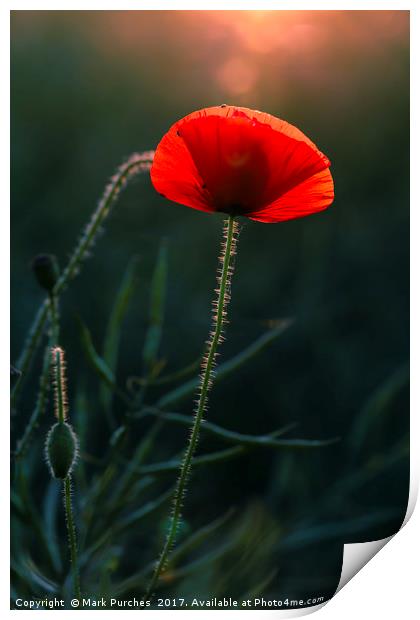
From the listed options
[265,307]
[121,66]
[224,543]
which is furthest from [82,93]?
[224,543]

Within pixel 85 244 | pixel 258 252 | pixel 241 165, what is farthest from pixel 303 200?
pixel 258 252

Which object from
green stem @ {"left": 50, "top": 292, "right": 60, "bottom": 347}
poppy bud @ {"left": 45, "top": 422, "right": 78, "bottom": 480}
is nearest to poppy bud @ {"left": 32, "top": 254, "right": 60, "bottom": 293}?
green stem @ {"left": 50, "top": 292, "right": 60, "bottom": 347}

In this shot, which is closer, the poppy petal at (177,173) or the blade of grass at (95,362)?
the poppy petal at (177,173)

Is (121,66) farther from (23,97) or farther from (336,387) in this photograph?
(336,387)

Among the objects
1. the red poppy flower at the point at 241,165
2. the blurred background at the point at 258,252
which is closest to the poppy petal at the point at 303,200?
the red poppy flower at the point at 241,165

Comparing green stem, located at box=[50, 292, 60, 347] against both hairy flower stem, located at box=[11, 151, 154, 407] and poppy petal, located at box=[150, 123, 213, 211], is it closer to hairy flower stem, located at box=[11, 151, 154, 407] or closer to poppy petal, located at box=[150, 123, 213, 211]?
hairy flower stem, located at box=[11, 151, 154, 407]

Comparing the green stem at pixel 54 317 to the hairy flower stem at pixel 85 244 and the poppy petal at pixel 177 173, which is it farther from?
the poppy petal at pixel 177 173
